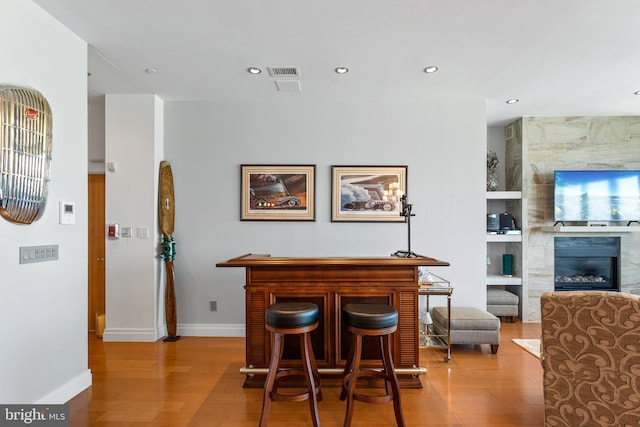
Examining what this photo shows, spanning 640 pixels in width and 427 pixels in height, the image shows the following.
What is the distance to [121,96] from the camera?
3945 millimetres

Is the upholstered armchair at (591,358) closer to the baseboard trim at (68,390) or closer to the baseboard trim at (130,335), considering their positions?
the baseboard trim at (68,390)

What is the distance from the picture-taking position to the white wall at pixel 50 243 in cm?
214

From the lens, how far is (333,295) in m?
2.66

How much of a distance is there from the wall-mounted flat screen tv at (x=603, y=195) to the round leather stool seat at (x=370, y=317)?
3.84 metres

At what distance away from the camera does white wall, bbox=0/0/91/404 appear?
214cm

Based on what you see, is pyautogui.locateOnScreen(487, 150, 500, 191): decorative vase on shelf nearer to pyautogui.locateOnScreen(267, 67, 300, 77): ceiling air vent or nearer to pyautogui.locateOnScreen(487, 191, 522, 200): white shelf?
pyautogui.locateOnScreen(487, 191, 522, 200): white shelf

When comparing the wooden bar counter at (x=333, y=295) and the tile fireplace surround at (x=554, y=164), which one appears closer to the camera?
the wooden bar counter at (x=333, y=295)

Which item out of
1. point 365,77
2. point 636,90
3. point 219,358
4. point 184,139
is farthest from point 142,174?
point 636,90

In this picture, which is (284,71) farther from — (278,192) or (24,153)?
(24,153)

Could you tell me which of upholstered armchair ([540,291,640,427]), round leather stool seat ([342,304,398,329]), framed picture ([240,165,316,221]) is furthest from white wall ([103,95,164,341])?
upholstered armchair ([540,291,640,427])

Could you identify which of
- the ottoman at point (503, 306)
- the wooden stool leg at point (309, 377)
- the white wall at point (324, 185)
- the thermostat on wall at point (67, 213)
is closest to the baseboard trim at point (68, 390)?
the thermostat on wall at point (67, 213)

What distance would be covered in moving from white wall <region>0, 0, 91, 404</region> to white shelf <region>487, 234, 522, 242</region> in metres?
4.80

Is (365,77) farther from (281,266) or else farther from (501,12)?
(281,266)

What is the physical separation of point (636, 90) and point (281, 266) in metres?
4.47
